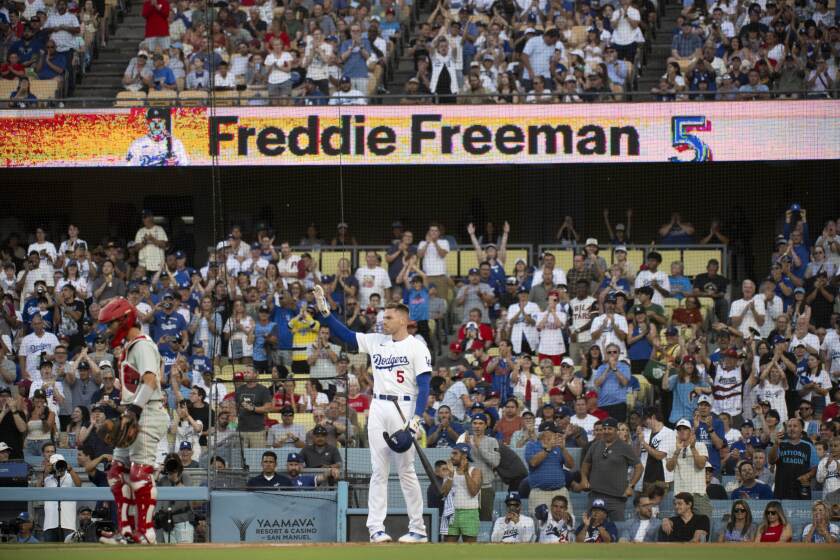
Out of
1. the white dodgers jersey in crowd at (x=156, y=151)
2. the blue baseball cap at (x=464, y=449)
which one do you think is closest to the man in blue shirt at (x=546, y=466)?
the blue baseball cap at (x=464, y=449)

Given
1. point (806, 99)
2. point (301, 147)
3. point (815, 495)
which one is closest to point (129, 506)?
point (815, 495)

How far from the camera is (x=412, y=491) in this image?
9.24 metres

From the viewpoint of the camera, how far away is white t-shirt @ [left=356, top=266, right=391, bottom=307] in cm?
1788

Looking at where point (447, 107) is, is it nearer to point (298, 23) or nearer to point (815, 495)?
point (298, 23)

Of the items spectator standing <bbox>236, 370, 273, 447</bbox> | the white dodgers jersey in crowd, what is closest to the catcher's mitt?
spectator standing <bbox>236, 370, 273, 447</bbox>

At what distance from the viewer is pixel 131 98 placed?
19.8 meters

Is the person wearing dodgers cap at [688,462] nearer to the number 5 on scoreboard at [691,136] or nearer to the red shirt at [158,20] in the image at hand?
the number 5 on scoreboard at [691,136]

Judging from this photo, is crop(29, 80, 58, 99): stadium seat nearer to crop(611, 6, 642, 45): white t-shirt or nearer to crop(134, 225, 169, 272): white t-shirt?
crop(134, 225, 169, 272): white t-shirt

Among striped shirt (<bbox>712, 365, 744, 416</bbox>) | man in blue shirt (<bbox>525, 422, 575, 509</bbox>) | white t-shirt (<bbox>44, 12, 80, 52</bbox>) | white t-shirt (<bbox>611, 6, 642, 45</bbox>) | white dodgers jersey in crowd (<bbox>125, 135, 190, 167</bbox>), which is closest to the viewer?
man in blue shirt (<bbox>525, 422, 575, 509</bbox>)

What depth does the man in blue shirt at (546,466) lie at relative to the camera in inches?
510

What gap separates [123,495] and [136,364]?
0.82 metres

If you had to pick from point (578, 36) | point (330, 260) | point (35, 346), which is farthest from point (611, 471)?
point (578, 36)

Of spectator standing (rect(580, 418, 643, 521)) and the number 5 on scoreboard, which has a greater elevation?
the number 5 on scoreboard

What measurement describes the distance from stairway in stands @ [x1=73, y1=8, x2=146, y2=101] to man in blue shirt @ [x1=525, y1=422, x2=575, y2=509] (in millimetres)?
10636
